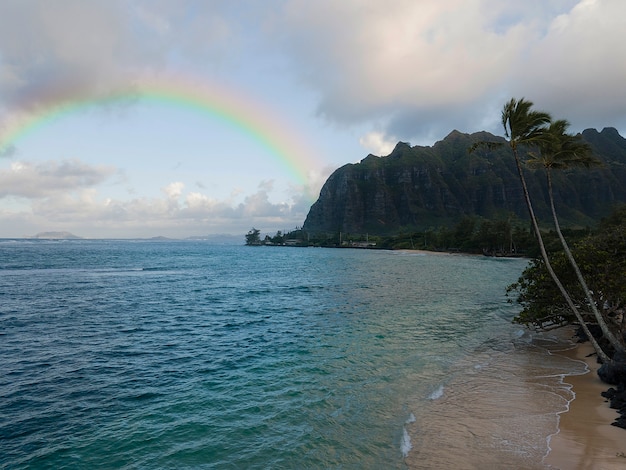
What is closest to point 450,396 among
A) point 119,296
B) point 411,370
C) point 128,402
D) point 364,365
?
point 411,370

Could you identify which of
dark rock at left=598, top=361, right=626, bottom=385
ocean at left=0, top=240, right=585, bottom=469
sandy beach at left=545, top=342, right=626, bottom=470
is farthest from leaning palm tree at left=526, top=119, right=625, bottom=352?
ocean at left=0, top=240, right=585, bottom=469

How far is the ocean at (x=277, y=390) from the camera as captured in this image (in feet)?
40.4

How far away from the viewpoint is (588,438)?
12383mm

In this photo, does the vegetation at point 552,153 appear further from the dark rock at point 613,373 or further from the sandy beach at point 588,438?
the sandy beach at point 588,438

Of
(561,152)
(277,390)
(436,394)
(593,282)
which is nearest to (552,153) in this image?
(561,152)

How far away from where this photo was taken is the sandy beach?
10906 millimetres

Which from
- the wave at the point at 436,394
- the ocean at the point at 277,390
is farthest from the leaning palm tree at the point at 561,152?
the wave at the point at 436,394

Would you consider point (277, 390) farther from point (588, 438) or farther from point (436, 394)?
point (588, 438)

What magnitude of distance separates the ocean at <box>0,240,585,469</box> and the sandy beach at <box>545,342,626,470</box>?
0.48m

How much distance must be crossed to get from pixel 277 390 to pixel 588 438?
1288 cm

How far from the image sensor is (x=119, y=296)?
52.1 m

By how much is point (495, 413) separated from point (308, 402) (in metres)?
8.07

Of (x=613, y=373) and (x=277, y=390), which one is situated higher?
(x=613, y=373)

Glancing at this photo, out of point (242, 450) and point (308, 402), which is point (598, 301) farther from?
point (242, 450)
